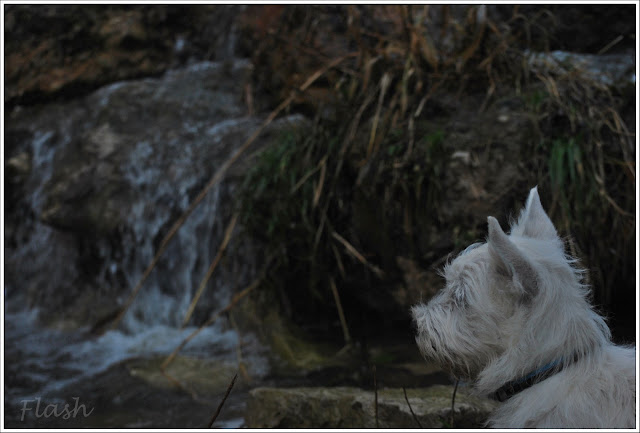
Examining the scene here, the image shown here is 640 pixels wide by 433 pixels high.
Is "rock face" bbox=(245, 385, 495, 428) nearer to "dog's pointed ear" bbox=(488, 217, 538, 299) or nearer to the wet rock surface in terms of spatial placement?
the wet rock surface

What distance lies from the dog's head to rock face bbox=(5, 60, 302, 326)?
3.57m

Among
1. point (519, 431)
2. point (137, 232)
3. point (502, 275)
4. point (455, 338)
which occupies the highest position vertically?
point (502, 275)

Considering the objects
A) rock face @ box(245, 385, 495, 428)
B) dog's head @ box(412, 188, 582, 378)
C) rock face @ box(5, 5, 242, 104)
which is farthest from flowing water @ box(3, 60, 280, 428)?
dog's head @ box(412, 188, 582, 378)

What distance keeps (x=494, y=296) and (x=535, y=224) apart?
42cm

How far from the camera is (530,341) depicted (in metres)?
1.96

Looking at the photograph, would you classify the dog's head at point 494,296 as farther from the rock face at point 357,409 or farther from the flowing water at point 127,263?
the flowing water at point 127,263

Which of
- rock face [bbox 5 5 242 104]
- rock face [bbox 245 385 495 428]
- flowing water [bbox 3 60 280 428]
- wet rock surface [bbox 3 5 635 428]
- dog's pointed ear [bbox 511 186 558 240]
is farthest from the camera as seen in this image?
rock face [bbox 5 5 242 104]

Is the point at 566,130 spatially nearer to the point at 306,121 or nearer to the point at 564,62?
the point at 564,62

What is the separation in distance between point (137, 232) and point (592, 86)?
5010mm

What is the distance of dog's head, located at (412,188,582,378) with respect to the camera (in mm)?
1904

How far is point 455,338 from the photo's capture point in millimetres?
2109

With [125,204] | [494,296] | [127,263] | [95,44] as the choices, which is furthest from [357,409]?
[95,44]

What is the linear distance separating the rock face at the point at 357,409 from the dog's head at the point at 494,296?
0.68 m

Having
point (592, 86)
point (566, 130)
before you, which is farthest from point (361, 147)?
point (592, 86)
